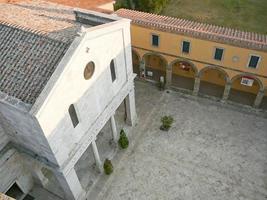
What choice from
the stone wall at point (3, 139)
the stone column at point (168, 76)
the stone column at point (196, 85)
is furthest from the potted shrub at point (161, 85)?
the stone wall at point (3, 139)

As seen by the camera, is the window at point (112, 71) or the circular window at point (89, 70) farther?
the window at point (112, 71)

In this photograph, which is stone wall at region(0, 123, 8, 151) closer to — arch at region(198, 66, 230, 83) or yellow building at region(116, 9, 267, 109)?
yellow building at region(116, 9, 267, 109)

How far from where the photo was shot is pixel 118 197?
1025 inches

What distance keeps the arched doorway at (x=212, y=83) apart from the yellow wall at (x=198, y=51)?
9.50ft

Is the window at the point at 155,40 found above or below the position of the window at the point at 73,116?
below

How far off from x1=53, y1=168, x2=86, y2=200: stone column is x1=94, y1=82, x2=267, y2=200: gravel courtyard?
5.72 feet

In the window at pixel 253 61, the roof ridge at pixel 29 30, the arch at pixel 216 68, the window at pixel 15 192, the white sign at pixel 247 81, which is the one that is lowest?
the window at pixel 15 192

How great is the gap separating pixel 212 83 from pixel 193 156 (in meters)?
Result: 9.51

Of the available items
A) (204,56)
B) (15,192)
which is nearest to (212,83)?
(204,56)

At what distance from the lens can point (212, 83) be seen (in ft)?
113

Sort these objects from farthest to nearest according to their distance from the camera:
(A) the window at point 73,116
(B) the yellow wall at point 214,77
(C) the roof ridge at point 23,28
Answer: (B) the yellow wall at point 214,77, (A) the window at point 73,116, (C) the roof ridge at point 23,28

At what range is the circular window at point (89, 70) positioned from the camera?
68.4ft

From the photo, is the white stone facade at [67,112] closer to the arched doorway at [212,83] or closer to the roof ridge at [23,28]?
the roof ridge at [23,28]

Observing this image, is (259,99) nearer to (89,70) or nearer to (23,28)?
(89,70)
